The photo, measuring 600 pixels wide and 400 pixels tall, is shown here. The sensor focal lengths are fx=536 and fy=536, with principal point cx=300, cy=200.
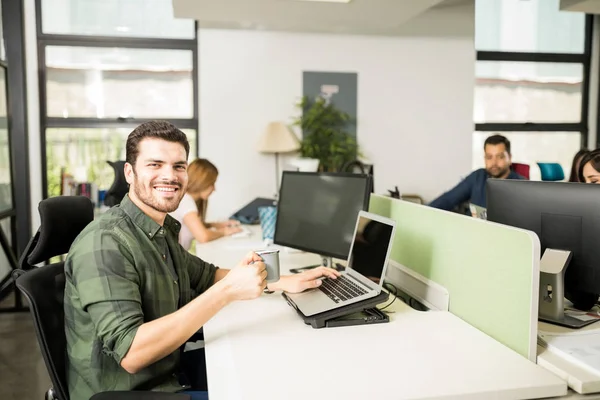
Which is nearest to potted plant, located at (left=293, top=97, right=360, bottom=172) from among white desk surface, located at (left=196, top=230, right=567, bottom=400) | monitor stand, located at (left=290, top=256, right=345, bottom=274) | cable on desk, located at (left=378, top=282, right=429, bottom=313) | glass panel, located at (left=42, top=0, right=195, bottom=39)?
glass panel, located at (left=42, top=0, right=195, bottom=39)

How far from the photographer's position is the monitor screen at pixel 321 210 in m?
2.06

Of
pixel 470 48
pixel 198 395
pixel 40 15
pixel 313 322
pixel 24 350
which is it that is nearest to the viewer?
pixel 198 395

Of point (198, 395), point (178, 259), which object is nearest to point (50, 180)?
point (178, 259)

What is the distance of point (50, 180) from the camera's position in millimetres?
4852

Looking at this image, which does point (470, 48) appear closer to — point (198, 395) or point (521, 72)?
point (521, 72)

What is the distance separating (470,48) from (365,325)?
4.51 metres

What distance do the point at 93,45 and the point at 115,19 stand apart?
0.31 metres

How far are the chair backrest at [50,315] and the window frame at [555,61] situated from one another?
4.82 meters

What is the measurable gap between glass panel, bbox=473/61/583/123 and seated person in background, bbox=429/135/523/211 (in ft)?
6.20

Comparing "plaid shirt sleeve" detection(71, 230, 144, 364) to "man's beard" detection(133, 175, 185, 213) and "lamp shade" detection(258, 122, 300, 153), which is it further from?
"lamp shade" detection(258, 122, 300, 153)

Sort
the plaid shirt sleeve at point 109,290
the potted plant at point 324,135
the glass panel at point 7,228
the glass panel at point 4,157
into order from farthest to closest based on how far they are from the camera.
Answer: the potted plant at point 324,135
the glass panel at point 7,228
the glass panel at point 4,157
the plaid shirt sleeve at point 109,290

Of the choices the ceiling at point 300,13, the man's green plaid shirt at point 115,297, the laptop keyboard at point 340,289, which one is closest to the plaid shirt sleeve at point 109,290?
the man's green plaid shirt at point 115,297

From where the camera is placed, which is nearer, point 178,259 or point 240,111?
point 178,259

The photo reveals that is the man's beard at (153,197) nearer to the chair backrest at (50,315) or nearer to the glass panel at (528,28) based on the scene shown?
the chair backrest at (50,315)
